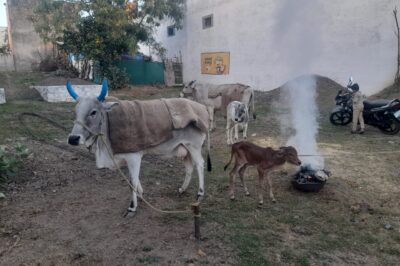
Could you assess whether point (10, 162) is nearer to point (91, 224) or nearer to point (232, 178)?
point (91, 224)

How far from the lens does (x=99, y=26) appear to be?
17.6m

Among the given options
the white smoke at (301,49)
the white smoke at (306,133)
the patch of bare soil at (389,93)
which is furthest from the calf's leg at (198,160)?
the patch of bare soil at (389,93)

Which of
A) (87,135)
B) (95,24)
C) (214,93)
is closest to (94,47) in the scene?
(95,24)

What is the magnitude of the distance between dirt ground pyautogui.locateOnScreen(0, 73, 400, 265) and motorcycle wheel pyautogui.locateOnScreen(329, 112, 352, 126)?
3.19m

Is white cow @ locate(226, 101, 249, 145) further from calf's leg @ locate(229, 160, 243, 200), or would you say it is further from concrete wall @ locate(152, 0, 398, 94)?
calf's leg @ locate(229, 160, 243, 200)

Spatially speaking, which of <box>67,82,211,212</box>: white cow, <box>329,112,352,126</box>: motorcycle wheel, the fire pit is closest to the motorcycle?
<box>329,112,352,126</box>: motorcycle wheel

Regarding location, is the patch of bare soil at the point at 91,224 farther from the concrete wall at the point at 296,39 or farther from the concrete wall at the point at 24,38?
the concrete wall at the point at 24,38

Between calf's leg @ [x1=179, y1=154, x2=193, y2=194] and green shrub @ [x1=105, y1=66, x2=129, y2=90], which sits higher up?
green shrub @ [x1=105, y1=66, x2=129, y2=90]

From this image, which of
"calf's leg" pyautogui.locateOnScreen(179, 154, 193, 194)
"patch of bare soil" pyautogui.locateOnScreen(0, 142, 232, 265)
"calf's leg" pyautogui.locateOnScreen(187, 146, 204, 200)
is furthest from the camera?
"calf's leg" pyautogui.locateOnScreen(179, 154, 193, 194)

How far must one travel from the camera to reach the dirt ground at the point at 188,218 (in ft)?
12.8

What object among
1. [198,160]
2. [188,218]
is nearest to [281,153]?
[198,160]

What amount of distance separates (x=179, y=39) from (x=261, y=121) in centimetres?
1337

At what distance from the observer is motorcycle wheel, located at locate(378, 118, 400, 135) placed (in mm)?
9512

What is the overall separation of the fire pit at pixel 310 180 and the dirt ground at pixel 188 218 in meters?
0.14
